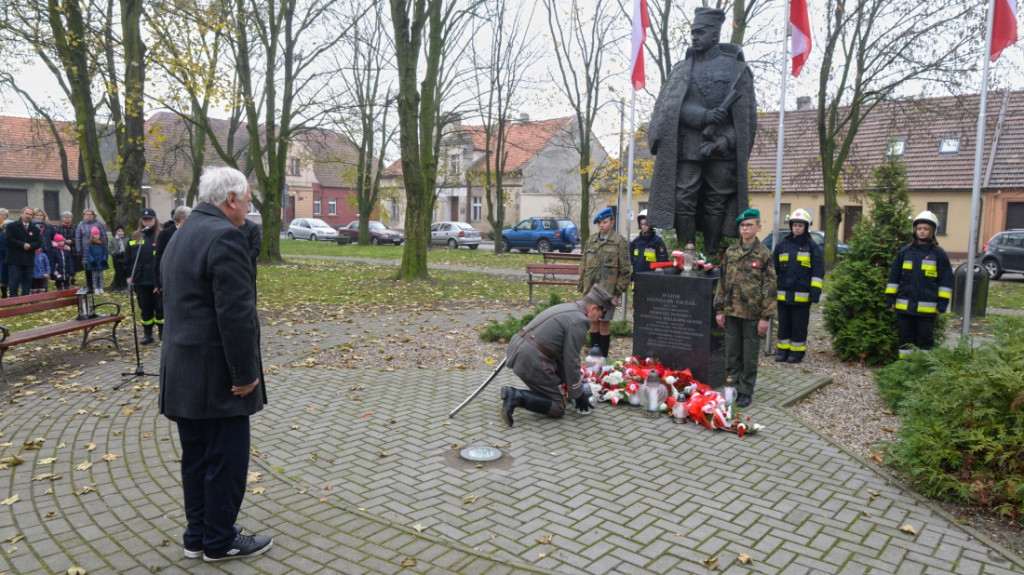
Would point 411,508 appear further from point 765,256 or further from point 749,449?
point 765,256

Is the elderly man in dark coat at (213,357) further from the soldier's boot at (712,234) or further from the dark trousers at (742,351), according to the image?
the soldier's boot at (712,234)

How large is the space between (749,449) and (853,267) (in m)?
4.28

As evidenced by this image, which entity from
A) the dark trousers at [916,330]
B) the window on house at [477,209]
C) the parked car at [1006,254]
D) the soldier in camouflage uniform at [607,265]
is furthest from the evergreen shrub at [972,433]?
the window on house at [477,209]

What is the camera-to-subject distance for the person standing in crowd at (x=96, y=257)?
13758 mm

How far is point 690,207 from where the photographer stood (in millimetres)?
7809

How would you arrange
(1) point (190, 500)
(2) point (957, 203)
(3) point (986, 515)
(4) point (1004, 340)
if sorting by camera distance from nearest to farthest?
(1) point (190, 500)
(3) point (986, 515)
(4) point (1004, 340)
(2) point (957, 203)

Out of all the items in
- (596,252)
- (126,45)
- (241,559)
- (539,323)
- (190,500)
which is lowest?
(241,559)

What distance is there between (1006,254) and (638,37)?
19390 millimetres

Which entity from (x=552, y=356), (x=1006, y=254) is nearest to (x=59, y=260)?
(x=552, y=356)

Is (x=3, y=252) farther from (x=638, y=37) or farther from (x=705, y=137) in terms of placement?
(x=705, y=137)

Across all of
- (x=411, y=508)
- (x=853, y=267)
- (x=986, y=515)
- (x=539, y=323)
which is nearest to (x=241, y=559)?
(x=411, y=508)

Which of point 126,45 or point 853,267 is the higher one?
point 126,45

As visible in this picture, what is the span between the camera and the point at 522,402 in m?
5.91

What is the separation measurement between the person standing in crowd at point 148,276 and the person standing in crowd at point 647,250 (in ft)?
21.1
